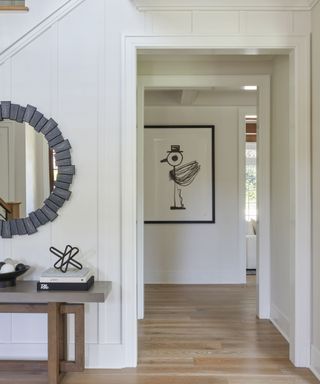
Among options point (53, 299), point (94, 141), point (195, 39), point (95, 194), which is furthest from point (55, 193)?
point (195, 39)

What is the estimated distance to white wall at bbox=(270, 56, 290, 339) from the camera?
3.04 meters

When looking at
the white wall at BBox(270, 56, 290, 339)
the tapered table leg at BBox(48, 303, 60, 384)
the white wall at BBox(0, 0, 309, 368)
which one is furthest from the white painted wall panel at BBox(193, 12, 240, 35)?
the tapered table leg at BBox(48, 303, 60, 384)

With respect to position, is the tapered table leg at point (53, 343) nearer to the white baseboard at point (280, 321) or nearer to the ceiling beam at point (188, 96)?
the white baseboard at point (280, 321)

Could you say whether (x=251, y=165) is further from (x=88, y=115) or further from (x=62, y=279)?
(x=62, y=279)

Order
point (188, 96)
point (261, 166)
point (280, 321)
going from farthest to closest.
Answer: point (188, 96) → point (261, 166) → point (280, 321)

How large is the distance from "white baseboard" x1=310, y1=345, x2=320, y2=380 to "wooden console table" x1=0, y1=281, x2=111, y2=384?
1.48 m

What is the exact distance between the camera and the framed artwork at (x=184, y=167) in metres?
4.85

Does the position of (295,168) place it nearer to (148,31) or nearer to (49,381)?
(148,31)

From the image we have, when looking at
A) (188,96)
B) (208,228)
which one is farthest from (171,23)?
(208,228)

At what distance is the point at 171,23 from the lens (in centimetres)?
254

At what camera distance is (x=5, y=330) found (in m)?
2.57

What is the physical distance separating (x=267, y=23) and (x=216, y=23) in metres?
0.37

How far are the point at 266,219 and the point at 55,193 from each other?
207cm

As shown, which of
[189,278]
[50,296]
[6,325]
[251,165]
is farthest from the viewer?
[251,165]
